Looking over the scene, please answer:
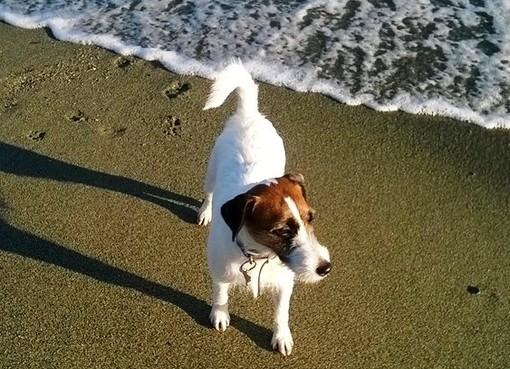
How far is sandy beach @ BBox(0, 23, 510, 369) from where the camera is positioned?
3.74 meters

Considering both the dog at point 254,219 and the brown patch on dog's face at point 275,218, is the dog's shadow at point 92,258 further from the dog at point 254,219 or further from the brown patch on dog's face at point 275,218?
the brown patch on dog's face at point 275,218

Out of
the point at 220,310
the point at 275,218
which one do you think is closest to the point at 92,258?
the point at 220,310

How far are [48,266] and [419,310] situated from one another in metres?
2.50

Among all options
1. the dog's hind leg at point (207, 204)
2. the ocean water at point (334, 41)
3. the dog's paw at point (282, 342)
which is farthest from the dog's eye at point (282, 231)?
the ocean water at point (334, 41)

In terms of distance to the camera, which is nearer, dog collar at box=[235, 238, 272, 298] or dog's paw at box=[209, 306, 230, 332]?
dog collar at box=[235, 238, 272, 298]

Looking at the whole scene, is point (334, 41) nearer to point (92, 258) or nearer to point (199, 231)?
point (199, 231)

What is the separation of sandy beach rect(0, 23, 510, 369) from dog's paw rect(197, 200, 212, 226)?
9 cm

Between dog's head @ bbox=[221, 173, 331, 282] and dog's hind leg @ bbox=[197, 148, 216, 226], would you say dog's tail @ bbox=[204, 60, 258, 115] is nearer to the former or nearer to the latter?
dog's hind leg @ bbox=[197, 148, 216, 226]

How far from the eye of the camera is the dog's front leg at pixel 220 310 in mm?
3674

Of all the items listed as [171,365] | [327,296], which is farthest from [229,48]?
[171,365]

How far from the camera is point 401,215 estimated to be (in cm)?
448

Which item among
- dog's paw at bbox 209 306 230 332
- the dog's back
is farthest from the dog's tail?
dog's paw at bbox 209 306 230 332

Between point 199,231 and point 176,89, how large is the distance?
1.77 metres

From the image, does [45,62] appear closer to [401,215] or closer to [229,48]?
[229,48]
